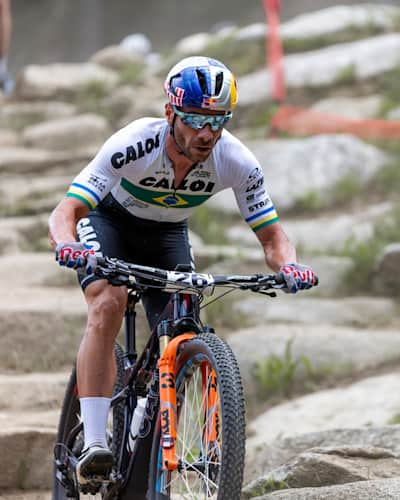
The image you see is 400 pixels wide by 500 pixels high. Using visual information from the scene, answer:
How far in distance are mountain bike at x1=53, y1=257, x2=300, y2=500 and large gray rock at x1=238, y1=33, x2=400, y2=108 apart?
32.2 feet

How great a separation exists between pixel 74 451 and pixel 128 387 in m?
0.47

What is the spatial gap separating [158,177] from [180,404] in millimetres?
1008

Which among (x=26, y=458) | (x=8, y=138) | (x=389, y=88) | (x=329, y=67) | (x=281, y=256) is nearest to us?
(x=281, y=256)

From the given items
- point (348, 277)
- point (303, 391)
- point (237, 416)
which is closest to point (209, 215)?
point (348, 277)

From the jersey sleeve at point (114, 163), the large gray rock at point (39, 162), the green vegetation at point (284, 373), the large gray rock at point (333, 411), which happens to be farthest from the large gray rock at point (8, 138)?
the jersey sleeve at point (114, 163)

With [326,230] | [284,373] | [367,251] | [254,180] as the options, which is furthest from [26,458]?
[326,230]

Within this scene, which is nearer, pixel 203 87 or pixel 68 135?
pixel 203 87

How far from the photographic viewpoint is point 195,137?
4266 mm

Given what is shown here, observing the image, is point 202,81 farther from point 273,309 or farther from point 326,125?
point 326,125

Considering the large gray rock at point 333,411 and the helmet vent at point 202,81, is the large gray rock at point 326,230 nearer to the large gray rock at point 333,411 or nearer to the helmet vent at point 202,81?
the large gray rock at point 333,411

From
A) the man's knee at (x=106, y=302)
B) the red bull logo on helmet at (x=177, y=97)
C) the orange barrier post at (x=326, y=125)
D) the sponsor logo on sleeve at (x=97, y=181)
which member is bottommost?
the man's knee at (x=106, y=302)

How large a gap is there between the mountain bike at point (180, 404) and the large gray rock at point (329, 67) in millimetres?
9813

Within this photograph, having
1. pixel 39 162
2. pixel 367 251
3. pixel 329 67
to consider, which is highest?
pixel 329 67

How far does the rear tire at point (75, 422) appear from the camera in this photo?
4688 millimetres
